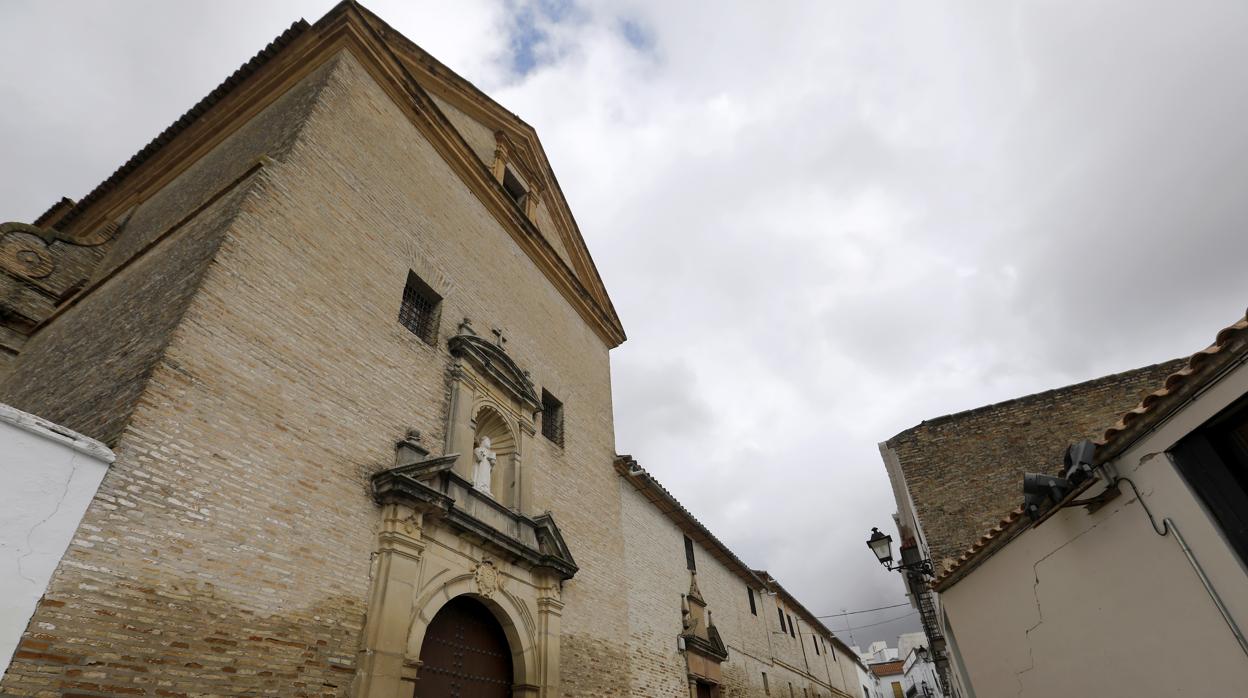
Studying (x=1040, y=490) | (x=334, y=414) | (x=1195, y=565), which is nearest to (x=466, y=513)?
(x=334, y=414)

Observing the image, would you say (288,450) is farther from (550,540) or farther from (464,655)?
(550,540)

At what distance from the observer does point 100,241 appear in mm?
8922

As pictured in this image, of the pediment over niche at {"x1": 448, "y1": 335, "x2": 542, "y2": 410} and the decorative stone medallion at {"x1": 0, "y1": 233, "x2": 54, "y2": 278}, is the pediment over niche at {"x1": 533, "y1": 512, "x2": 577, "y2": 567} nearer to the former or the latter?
the pediment over niche at {"x1": 448, "y1": 335, "x2": 542, "y2": 410}

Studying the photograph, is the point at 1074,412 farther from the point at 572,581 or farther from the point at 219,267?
the point at 219,267

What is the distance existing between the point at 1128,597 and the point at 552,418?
24.7 ft

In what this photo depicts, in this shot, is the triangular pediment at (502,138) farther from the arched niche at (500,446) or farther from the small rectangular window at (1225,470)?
the small rectangular window at (1225,470)

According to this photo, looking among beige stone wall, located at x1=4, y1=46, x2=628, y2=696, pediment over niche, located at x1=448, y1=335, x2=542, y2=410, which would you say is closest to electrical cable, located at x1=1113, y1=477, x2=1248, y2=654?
beige stone wall, located at x1=4, y1=46, x2=628, y2=696

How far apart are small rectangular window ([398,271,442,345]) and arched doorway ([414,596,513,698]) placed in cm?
321

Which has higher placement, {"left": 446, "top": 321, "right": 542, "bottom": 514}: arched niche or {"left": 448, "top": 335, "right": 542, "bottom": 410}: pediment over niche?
{"left": 448, "top": 335, "right": 542, "bottom": 410}: pediment over niche

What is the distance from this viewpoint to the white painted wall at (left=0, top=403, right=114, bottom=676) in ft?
10.6

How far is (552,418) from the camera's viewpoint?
10219 mm

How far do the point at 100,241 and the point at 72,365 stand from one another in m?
4.67

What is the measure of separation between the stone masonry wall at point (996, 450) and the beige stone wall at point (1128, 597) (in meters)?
4.54

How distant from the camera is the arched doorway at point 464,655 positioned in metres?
6.08
